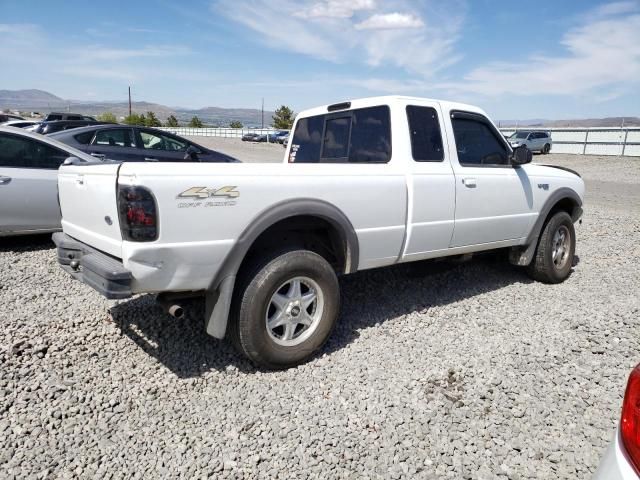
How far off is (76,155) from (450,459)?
5771 millimetres

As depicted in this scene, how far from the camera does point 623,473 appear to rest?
1360mm

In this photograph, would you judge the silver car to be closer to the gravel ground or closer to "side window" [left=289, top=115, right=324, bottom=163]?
the gravel ground

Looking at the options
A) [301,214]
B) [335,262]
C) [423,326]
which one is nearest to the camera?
[301,214]

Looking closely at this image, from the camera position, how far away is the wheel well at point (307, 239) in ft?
11.2

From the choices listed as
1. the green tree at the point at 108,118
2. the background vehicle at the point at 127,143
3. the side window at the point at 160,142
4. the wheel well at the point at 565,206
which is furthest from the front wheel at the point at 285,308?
the green tree at the point at 108,118

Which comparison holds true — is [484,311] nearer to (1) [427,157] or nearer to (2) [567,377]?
(2) [567,377]

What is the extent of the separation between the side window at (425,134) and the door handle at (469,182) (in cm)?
31

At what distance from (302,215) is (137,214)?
1.16 m

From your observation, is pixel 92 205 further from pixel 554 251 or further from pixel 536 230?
pixel 554 251

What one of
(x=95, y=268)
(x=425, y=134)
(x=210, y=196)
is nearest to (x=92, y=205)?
(x=95, y=268)

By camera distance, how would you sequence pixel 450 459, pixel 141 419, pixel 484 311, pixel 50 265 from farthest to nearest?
pixel 50 265 < pixel 484 311 < pixel 141 419 < pixel 450 459

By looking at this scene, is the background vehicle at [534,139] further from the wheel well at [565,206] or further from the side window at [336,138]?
the side window at [336,138]

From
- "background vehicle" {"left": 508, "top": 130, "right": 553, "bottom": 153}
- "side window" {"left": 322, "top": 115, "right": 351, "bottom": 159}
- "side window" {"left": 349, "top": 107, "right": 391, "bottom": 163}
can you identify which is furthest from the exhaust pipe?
"background vehicle" {"left": 508, "top": 130, "right": 553, "bottom": 153}

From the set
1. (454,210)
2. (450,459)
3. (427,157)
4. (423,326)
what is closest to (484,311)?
(423,326)
